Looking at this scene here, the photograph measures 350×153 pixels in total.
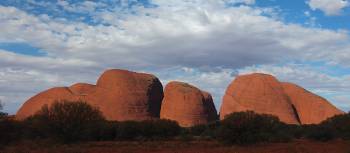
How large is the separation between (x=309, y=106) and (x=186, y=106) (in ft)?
63.1

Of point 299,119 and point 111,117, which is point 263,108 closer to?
point 299,119

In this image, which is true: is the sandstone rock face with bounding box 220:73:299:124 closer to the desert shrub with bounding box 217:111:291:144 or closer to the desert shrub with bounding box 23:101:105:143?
the desert shrub with bounding box 217:111:291:144

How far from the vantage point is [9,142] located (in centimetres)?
2805

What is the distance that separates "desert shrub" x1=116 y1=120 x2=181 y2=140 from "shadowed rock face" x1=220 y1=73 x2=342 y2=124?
91.7 feet

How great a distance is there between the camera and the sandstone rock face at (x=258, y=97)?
225ft

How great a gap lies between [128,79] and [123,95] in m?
3.11

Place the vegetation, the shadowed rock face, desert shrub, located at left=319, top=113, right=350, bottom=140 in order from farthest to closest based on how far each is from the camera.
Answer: the shadowed rock face, desert shrub, located at left=319, top=113, right=350, bottom=140, the vegetation

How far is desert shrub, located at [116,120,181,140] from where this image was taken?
40.9m

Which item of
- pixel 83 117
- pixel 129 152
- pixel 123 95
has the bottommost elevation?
pixel 129 152

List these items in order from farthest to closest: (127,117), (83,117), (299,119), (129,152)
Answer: (299,119) < (127,117) < (83,117) < (129,152)

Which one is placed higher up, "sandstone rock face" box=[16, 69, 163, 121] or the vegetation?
"sandstone rock face" box=[16, 69, 163, 121]

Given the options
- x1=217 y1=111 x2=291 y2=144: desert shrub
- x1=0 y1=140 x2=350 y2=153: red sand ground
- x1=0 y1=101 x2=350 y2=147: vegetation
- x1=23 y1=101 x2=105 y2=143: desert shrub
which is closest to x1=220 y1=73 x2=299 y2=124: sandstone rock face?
x1=0 y1=101 x2=350 y2=147: vegetation

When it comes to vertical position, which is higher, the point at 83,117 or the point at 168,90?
the point at 168,90

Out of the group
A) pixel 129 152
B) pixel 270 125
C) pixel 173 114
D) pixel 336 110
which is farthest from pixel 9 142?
pixel 336 110
